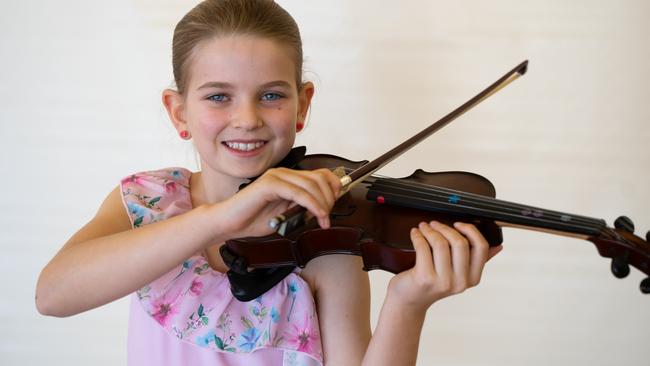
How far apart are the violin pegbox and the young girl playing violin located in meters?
0.13

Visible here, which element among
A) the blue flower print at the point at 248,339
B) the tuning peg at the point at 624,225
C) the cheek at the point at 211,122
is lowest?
the blue flower print at the point at 248,339

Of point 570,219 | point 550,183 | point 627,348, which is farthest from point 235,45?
point 627,348

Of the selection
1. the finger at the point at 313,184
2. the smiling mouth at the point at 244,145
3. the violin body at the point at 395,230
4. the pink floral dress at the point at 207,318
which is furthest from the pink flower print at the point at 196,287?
the finger at the point at 313,184

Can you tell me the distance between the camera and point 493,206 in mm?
810

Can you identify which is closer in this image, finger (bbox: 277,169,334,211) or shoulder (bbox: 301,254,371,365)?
finger (bbox: 277,169,334,211)

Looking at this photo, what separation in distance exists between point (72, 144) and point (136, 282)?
69cm

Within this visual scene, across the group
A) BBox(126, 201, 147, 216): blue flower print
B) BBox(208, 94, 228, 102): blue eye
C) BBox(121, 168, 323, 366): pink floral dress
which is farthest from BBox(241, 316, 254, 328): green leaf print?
BBox(208, 94, 228, 102): blue eye

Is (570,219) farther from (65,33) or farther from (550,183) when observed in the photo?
(65,33)

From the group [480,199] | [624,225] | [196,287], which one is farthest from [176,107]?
[624,225]

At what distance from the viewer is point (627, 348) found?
1421 mm

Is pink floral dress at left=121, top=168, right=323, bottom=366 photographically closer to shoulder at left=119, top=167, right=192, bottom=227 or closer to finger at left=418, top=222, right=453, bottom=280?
shoulder at left=119, top=167, right=192, bottom=227

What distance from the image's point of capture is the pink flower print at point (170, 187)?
3.50 ft

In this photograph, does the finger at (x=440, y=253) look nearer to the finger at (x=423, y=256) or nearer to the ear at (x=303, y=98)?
the finger at (x=423, y=256)

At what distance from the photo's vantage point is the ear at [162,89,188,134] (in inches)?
40.6
